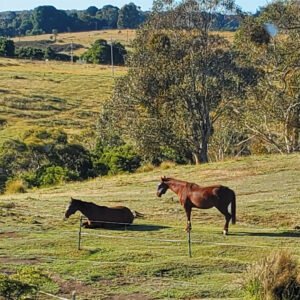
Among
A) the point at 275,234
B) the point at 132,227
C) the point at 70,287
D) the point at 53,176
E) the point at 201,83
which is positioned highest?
the point at 201,83

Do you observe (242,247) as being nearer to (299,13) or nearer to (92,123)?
(299,13)

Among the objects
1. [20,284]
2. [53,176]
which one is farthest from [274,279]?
[53,176]

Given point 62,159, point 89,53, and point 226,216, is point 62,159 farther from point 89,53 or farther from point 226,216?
point 89,53

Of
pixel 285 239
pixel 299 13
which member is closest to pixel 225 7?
pixel 299 13

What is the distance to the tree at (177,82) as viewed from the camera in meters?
40.4

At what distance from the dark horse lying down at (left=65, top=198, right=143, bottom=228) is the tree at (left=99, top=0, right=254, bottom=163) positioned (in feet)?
65.1

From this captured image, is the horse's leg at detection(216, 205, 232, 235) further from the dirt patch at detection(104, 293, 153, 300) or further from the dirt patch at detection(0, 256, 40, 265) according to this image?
the dirt patch at detection(104, 293, 153, 300)

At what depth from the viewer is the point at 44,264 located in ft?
53.7

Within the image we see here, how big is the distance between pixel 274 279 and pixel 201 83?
28.2m

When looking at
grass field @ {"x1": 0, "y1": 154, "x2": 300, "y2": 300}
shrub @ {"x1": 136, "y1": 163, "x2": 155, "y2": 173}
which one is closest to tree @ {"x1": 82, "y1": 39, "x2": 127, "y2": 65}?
shrub @ {"x1": 136, "y1": 163, "x2": 155, "y2": 173}

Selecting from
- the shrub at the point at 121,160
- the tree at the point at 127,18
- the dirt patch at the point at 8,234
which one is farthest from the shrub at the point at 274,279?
the tree at the point at 127,18

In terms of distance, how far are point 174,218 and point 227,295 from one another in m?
9.12

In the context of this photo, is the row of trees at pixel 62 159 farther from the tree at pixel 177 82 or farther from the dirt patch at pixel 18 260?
the dirt patch at pixel 18 260

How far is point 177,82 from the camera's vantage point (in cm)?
4056
